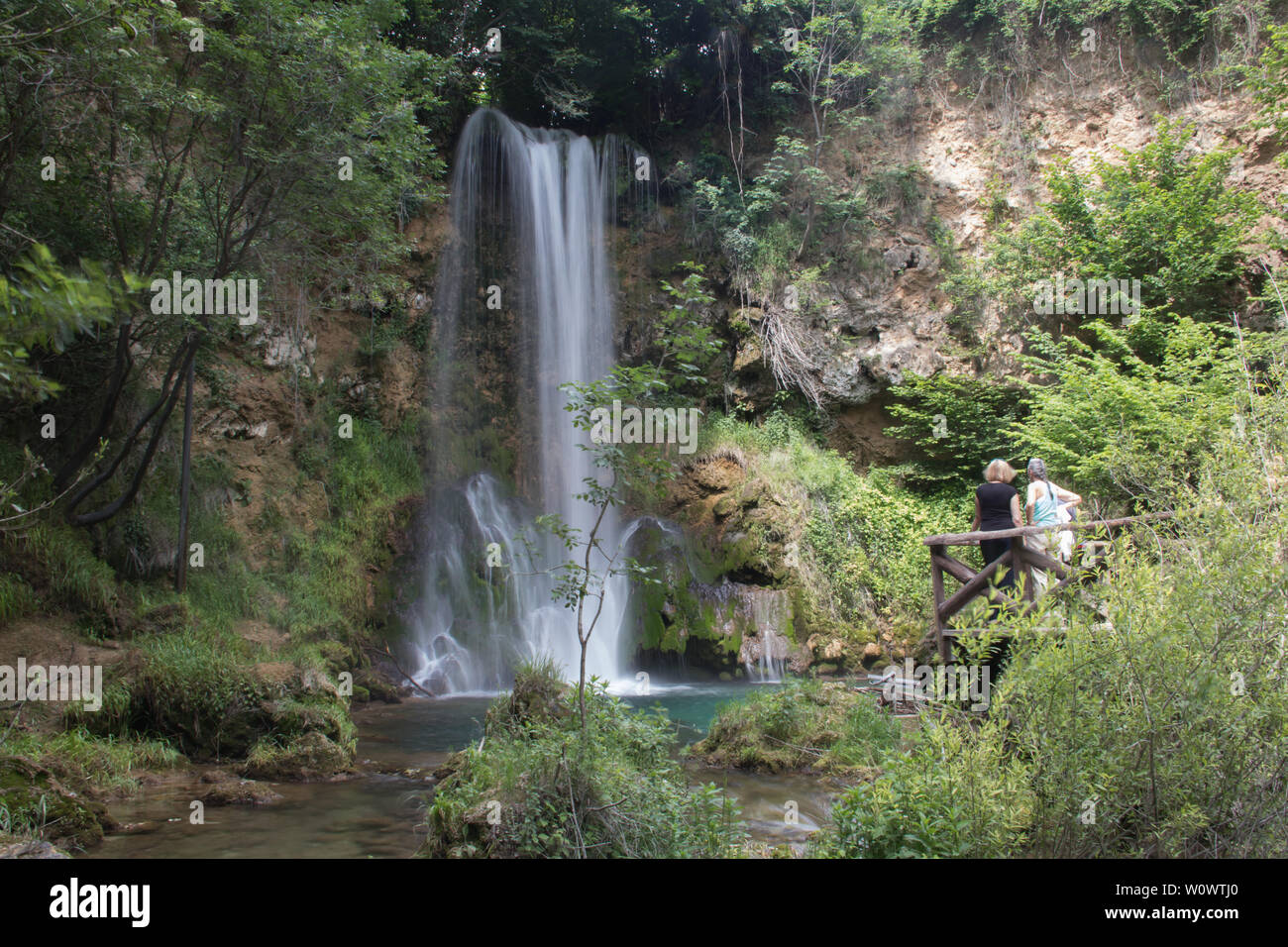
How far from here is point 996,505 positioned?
23.1 ft

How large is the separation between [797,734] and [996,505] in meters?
3.08

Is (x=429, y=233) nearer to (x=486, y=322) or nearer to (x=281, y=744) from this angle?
(x=486, y=322)

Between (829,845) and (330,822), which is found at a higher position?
(829,845)

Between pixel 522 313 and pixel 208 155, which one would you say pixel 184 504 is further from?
pixel 522 313

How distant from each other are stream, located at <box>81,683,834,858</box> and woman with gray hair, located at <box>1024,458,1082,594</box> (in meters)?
2.86

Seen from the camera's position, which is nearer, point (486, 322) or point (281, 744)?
point (281, 744)

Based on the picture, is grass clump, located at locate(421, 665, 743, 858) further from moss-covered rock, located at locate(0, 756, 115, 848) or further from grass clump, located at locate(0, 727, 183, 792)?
grass clump, located at locate(0, 727, 183, 792)

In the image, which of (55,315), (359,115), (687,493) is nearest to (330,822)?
(55,315)

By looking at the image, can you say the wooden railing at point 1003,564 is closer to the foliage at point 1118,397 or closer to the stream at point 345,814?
the stream at point 345,814

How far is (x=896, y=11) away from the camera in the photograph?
19.0m

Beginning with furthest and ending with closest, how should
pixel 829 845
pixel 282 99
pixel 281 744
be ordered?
pixel 282 99, pixel 281 744, pixel 829 845

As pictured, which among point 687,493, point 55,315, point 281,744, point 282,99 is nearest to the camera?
point 55,315

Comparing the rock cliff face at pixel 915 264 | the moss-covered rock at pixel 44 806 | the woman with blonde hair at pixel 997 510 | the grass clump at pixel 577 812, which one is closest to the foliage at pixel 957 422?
the rock cliff face at pixel 915 264
